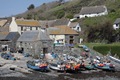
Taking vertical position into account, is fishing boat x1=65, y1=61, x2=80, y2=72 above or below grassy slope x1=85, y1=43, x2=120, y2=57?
below

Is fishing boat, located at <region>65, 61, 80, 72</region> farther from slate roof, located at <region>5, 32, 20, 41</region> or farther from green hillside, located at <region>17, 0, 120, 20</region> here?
green hillside, located at <region>17, 0, 120, 20</region>

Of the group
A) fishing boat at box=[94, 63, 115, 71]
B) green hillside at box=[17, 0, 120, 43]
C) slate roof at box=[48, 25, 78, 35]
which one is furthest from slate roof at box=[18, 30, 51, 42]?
green hillside at box=[17, 0, 120, 43]

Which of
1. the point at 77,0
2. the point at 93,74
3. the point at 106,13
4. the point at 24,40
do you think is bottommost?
the point at 93,74

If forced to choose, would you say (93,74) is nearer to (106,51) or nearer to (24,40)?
(106,51)

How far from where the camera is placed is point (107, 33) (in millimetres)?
82438

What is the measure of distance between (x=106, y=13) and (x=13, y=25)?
40.0 meters

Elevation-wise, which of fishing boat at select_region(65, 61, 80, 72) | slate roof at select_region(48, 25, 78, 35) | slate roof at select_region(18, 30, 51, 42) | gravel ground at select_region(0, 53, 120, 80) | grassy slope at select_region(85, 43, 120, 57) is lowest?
gravel ground at select_region(0, 53, 120, 80)

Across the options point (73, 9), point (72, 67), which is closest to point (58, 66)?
point (72, 67)

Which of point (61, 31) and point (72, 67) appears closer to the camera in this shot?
point (72, 67)

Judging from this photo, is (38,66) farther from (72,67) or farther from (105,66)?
(105,66)

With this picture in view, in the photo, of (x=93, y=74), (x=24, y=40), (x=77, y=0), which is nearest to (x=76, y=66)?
(x=93, y=74)

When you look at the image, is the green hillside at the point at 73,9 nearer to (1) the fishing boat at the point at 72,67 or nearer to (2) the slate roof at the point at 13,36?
(2) the slate roof at the point at 13,36

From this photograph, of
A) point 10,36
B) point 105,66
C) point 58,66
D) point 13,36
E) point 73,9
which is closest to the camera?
point 58,66

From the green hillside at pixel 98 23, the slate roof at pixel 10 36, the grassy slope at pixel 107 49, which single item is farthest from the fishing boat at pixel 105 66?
the green hillside at pixel 98 23
